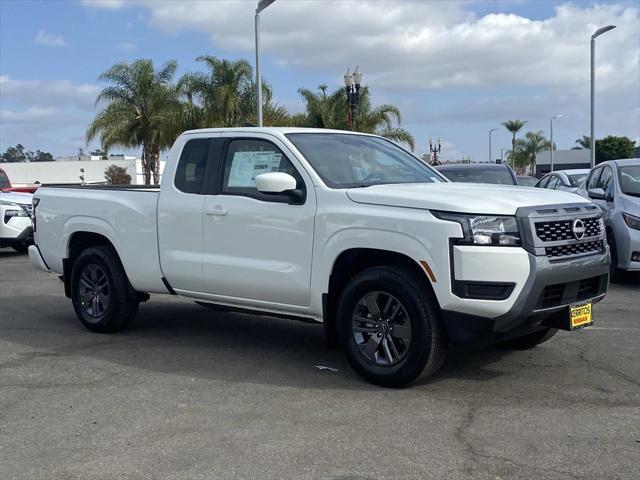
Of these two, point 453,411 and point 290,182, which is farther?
point 290,182

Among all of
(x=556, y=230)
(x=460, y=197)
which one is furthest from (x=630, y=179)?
(x=460, y=197)

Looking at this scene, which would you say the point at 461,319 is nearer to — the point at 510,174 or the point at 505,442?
the point at 505,442

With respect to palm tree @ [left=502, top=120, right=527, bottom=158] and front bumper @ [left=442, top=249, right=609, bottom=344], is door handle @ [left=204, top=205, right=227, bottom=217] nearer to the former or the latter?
front bumper @ [left=442, top=249, right=609, bottom=344]

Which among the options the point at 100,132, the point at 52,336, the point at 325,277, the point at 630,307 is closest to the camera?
the point at 325,277

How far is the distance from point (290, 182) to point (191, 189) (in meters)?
1.35

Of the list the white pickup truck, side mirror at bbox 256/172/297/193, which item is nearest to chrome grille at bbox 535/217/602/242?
the white pickup truck

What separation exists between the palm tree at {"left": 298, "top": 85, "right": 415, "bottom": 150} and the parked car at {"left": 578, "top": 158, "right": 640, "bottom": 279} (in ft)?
87.0

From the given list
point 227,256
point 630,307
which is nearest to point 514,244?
point 227,256

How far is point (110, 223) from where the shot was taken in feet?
24.4

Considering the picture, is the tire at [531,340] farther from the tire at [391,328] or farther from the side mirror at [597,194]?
the side mirror at [597,194]

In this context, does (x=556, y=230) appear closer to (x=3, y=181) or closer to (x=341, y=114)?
(x=3, y=181)

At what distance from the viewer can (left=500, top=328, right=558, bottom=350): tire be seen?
21.1ft

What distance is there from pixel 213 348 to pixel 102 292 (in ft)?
4.84

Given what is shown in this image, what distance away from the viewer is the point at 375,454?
4262 mm
